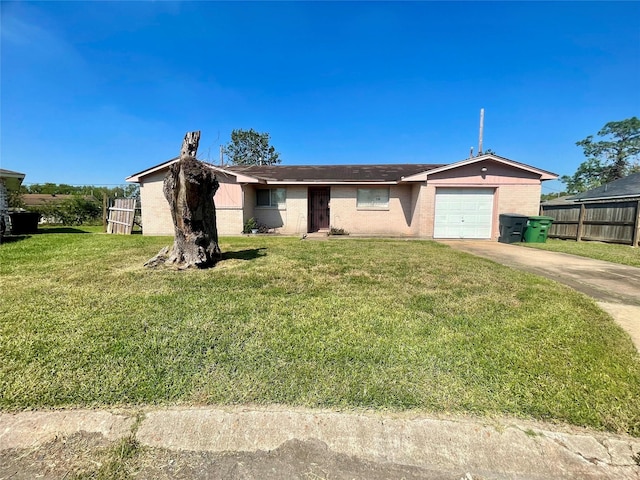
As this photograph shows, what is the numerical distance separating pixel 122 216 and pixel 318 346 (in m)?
16.3

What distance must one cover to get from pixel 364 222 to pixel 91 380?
13.1 metres

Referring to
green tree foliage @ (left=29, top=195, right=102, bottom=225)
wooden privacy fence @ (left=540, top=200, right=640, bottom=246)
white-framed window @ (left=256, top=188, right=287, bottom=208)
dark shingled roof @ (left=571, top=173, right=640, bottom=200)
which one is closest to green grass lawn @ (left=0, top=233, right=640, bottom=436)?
wooden privacy fence @ (left=540, top=200, right=640, bottom=246)

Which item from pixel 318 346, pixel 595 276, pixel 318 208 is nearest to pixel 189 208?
pixel 318 346

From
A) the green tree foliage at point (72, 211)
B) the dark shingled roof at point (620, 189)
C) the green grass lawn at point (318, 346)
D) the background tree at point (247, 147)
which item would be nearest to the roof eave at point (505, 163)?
the dark shingled roof at point (620, 189)

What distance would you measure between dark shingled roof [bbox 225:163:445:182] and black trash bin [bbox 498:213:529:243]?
4493 millimetres

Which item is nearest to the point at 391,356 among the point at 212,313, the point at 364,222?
the point at 212,313

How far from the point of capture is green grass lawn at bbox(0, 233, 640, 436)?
234cm

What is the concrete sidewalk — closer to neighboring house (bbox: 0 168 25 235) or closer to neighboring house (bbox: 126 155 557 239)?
neighboring house (bbox: 126 155 557 239)

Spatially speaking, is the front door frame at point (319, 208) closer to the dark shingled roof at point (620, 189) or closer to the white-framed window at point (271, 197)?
the white-framed window at point (271, 197)

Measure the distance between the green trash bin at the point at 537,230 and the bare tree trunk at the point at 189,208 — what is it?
11.7 meters

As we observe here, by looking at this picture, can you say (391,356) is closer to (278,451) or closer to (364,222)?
(278,451)

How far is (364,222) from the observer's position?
14703 millimetres

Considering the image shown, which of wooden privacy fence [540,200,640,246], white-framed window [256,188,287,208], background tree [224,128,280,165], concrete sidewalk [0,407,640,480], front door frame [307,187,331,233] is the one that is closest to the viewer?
concrete sidewalk [0,407,640,480]

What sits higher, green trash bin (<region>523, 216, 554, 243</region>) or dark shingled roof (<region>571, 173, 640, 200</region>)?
dark shingled roof (<region>571, 173, 640, 200</region>)
